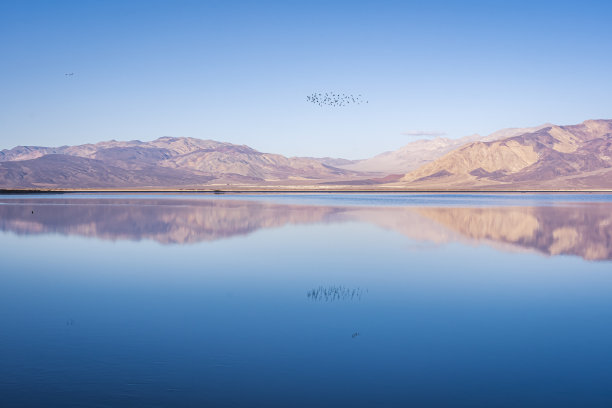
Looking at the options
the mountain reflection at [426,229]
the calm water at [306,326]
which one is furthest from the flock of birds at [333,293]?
the mountain reflection at [426,229]

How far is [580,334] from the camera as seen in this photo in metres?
12.3

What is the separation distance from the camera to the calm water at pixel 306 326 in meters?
8.84

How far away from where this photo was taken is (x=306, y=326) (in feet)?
41.6

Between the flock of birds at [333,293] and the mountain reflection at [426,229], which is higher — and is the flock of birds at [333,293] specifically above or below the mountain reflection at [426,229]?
below

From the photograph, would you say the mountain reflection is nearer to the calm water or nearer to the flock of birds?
the calm water

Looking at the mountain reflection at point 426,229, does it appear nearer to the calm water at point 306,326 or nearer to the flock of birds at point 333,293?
the calm water at point 306,326

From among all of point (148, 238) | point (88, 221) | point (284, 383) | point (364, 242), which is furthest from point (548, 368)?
point (88, 221)

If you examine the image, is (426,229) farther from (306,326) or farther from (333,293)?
(306,326)

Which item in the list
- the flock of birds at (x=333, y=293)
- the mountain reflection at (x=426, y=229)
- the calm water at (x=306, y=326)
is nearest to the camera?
the calm water at (x=306, y=326)

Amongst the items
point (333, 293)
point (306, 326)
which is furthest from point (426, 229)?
point (306, 326)

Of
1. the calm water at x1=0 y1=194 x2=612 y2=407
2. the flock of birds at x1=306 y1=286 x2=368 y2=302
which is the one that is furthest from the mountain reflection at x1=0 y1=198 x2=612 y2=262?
the flock of birds at x1=306 y1=286 x2=368 y2=302

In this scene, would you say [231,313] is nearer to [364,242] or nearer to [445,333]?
[445,333]

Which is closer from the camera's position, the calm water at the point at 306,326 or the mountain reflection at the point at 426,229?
the calm water at the point at 306,326

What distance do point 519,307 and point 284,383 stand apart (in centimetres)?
825
